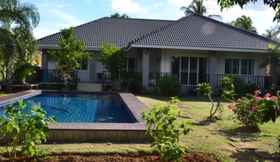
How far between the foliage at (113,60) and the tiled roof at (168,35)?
42.0 inches

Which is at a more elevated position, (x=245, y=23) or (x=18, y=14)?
(x=245, y=23)

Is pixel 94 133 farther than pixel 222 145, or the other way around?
pixel 222 145

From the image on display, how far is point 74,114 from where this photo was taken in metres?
15.5

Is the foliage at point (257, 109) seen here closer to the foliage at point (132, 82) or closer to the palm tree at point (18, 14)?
the foliage at point (132, 82)

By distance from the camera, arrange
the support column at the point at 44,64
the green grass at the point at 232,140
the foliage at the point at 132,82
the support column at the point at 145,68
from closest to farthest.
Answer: the green grass at the point at 232,140, the foliage at the point at 132,82, the support column at the point at 145,68, the support column at the point at 44,64

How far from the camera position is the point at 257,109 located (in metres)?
10.2

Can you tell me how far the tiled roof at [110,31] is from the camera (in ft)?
95.8

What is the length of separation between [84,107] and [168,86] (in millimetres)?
6512

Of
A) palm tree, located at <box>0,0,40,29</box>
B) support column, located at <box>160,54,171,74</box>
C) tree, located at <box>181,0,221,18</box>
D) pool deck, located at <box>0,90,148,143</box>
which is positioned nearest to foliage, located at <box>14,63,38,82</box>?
palm tree, located at <box>0,0,40,29</box>

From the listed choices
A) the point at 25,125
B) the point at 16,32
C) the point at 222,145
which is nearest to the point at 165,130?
the point at 25,125

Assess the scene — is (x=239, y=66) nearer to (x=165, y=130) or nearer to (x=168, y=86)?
(x=168, y=86)

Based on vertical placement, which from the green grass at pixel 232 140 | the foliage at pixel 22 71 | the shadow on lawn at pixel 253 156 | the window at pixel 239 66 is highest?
the window at pixel 239 66

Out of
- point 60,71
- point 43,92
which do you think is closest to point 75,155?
point 43,92

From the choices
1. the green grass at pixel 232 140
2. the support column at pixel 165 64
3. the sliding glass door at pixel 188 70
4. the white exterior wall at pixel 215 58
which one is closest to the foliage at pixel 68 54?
the support column at pixel 165 64
